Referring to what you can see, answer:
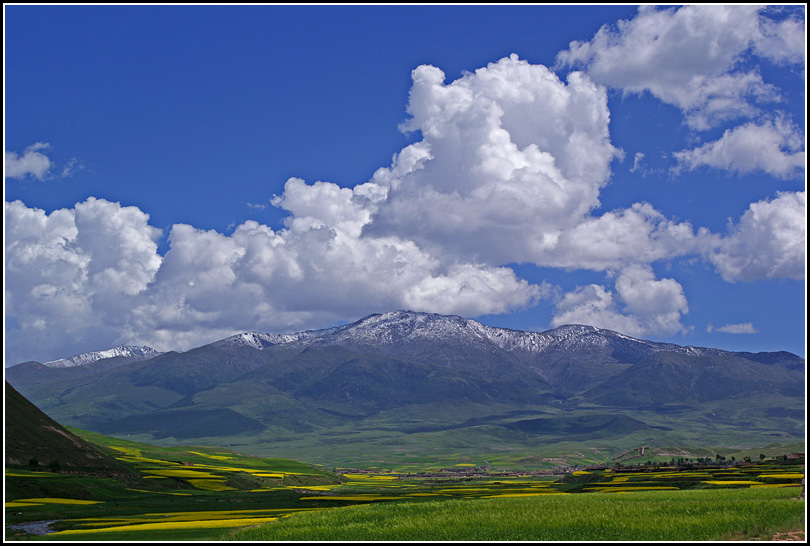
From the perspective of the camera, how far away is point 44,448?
438ft

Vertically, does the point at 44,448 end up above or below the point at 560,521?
above

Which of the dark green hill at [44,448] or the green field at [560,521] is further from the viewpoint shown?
the dark green hill at [44,448]

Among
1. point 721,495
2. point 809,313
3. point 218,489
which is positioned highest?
point 809,313

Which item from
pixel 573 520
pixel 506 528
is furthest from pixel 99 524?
pixel 573 520

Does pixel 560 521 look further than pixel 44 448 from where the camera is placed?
No

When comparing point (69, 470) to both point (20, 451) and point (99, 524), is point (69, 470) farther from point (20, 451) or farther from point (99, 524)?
point (99, 524)

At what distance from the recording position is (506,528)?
4912 cm

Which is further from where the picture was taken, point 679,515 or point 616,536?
point 679,515

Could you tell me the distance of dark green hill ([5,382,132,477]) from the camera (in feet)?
413

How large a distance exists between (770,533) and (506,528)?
59.4 ft

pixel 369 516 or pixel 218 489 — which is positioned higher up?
pixel 369 516

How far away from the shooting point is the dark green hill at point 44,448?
12594 centimetres

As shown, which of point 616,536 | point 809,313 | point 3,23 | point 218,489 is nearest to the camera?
point 809,313

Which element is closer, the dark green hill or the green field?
the green field
